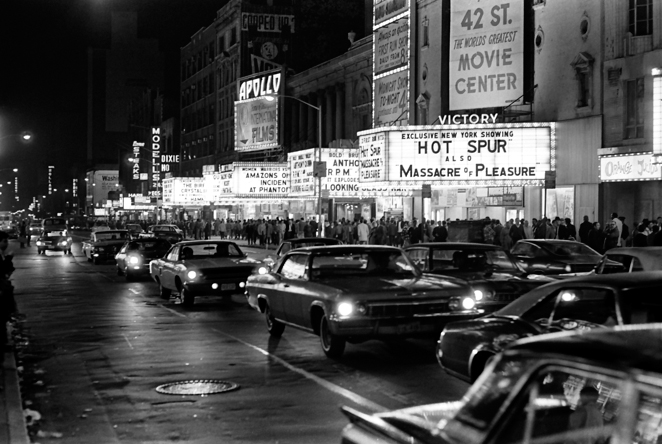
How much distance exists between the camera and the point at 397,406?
9531mm

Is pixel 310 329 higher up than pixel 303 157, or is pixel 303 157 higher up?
pixel 303 157

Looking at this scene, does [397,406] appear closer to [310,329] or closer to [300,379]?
[300,379]

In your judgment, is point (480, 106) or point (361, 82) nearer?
point (480, 106)

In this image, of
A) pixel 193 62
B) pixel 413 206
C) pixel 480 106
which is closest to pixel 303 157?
pixel 413 206

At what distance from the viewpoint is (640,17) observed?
3119 centimetres

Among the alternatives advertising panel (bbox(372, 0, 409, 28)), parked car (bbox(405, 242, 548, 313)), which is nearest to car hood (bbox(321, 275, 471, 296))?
parked car (bbox(405, 242, 548, 313))

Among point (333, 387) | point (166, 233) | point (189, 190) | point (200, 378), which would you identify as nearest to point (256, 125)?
point (189, 190)

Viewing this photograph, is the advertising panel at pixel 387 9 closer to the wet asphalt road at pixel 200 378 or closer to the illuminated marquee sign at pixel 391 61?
the illuminated marquee sign at pixel 391 61

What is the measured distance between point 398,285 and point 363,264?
138 cm

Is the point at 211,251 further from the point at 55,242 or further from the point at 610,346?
the point at 55,242

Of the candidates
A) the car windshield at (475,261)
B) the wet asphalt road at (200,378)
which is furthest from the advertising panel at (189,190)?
the car windshield at (475,261)

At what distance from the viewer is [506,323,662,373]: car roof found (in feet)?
10.6

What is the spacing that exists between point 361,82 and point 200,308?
129 ft

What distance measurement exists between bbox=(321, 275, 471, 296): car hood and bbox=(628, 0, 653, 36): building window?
799 inches
